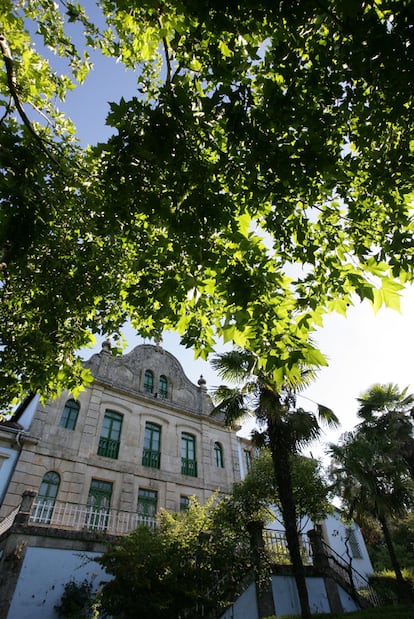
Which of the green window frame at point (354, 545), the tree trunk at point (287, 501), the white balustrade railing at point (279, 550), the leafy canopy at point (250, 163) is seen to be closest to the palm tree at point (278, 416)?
the tree trunk at point (287, 501)

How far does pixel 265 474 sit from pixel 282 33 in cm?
1425

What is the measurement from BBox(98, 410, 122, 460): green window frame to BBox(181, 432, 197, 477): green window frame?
13.0ft

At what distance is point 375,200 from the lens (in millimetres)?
5227

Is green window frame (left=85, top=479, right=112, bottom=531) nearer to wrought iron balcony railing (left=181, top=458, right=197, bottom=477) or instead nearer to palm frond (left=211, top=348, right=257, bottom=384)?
wrought iron balcony railing (left=181, top=458, right=197, bottom=477)

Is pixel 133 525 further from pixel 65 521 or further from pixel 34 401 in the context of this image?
pixel 34 401

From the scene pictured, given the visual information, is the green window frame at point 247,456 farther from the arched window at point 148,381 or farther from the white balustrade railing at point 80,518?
the white balustrade railing at point 80,518

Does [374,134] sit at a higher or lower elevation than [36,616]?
higher

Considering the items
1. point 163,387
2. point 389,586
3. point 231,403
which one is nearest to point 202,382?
point 163,387

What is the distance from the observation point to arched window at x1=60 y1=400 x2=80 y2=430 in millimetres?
15930

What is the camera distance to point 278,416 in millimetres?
11148

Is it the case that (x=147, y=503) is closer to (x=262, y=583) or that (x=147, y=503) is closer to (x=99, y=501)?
(x=99, y=501)

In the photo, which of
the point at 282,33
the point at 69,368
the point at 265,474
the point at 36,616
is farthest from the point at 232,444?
the point at 282,33

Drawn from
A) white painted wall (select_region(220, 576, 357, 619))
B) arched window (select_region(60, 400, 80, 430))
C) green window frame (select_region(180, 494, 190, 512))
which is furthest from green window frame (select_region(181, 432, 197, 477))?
white painted wall (select_region(220, 576, 357, 619))

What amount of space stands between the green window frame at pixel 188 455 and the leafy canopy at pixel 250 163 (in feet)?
48.7
